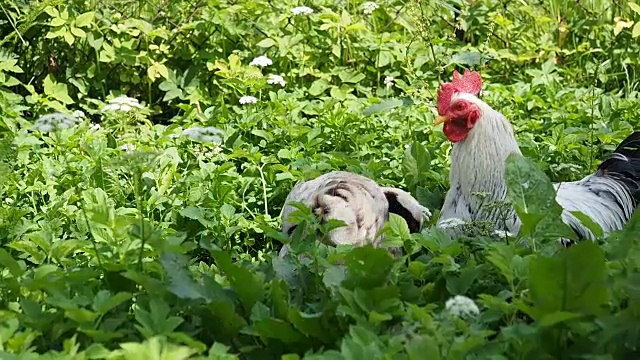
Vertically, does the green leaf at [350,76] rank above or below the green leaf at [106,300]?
below

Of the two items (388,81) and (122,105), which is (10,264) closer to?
(122,105)

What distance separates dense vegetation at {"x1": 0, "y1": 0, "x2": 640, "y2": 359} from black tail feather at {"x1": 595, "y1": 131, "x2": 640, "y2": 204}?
0.86 ft

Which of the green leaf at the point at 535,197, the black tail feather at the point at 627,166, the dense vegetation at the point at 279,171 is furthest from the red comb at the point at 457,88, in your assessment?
the green leaf at the point at 535,197

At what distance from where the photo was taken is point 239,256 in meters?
4.35

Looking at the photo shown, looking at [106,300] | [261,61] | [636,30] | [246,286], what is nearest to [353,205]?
[246,286]

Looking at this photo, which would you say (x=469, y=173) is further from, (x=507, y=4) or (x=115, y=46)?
(x=507, y=4)

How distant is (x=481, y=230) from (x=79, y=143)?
2.62 meters

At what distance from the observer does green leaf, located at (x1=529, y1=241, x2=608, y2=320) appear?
2305 millimetres

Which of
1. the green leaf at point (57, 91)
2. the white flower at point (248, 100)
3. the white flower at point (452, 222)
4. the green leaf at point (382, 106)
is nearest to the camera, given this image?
the white flower at point (452, 222)

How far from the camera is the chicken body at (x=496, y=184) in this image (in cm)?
406

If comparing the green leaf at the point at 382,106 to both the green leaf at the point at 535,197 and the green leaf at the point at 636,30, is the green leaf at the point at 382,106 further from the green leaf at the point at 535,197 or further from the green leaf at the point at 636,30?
the green leaf at the point at 535,197

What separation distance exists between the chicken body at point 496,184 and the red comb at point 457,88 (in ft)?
0.12

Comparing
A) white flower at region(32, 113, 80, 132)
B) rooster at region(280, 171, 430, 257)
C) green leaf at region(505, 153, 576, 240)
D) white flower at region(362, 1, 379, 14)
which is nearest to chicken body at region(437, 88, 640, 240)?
rooster at region(280, 171, 430, 257)

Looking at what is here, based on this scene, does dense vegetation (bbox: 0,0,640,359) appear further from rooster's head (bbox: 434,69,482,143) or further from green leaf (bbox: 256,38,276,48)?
rooster's head (bbox: 434,69,482,143)
